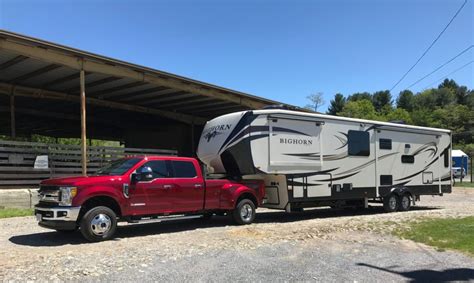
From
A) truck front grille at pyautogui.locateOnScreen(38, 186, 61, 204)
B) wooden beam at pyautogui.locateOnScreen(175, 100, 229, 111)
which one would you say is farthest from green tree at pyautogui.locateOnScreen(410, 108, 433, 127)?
truck front grille at pyautogui.locateOnScreen(38, 186, 61, 204)

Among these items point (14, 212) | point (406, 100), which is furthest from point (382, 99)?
point (14, 212)

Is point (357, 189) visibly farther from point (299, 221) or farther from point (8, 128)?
point (8, 128)

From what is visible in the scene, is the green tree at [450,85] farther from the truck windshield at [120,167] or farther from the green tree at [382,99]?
the truck windshield at [120,167]

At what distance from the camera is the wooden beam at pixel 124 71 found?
1491 centimetres

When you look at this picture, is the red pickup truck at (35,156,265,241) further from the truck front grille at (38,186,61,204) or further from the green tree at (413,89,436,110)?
the green tree at (413,89,436,110)

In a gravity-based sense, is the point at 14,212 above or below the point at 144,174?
Result: below

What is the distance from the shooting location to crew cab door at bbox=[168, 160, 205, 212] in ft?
→ 37.6

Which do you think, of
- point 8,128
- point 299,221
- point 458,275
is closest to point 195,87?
point 299,221

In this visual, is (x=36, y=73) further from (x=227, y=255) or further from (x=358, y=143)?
(x=227, y=255)

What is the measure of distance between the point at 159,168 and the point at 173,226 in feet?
6.78

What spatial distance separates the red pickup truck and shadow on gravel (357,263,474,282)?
5.20 meters

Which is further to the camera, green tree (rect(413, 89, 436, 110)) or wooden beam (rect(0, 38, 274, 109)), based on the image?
green tree (rect(413, 89, 436, 110))

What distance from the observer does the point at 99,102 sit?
2358cm

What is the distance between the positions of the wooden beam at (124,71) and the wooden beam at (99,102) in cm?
537
